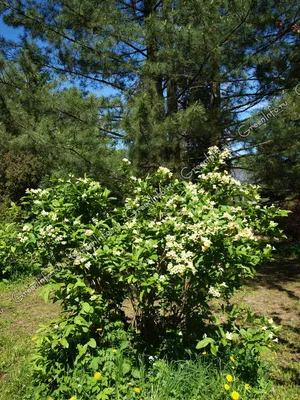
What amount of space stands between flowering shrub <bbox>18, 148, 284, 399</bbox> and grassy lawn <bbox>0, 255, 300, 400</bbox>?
372 mm

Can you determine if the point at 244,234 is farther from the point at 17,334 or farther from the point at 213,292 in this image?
the point at 17,334

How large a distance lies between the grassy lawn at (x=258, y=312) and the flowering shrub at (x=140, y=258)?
37 centimetres

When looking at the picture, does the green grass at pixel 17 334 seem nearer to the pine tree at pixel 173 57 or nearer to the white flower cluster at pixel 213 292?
the white flower cluster at pixel 213 292

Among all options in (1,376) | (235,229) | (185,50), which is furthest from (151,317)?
(185,50)

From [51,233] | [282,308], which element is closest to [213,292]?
[51,233]

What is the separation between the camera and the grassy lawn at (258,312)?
221 centimetres

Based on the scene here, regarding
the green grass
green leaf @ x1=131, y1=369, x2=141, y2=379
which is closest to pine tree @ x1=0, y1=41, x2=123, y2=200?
the green grass

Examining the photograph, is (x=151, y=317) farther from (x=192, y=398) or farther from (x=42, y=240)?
(x=42, y=240)

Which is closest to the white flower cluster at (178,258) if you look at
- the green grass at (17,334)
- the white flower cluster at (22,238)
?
the white flower cluster at (22,238)

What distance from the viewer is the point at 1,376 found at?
7.71 ft

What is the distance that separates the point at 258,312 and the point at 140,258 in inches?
97.7

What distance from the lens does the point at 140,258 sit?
178 centimetres

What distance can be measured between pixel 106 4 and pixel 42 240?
3.94 m

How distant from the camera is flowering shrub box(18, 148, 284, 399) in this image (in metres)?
1.80
